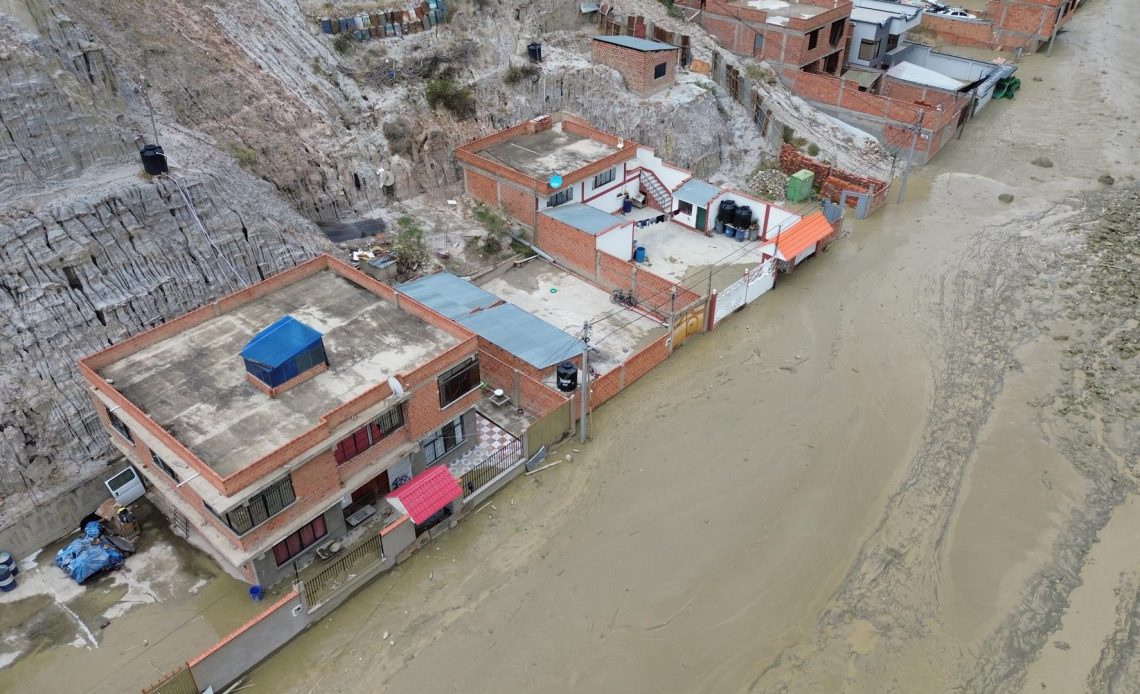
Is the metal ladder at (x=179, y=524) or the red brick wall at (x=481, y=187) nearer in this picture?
the metal ladder at (x=179, y=524)

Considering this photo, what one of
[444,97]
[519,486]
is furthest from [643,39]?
[519,486]

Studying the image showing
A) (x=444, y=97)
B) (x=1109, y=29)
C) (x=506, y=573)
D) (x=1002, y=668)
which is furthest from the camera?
(x=1109, y=29)

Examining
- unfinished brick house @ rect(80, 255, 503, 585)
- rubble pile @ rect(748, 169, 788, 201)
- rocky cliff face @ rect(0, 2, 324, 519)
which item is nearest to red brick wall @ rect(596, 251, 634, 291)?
unfinished brick house @ rect(80, 255, 503, 585)

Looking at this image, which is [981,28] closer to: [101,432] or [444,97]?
[444,97]

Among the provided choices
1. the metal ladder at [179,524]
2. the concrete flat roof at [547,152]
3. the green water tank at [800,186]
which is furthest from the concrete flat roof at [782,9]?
the metal ladder at [179,524]

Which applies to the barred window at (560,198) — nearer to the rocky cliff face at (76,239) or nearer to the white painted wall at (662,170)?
the white painted wall at (662,170)

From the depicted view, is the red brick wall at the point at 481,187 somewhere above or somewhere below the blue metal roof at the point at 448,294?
above
